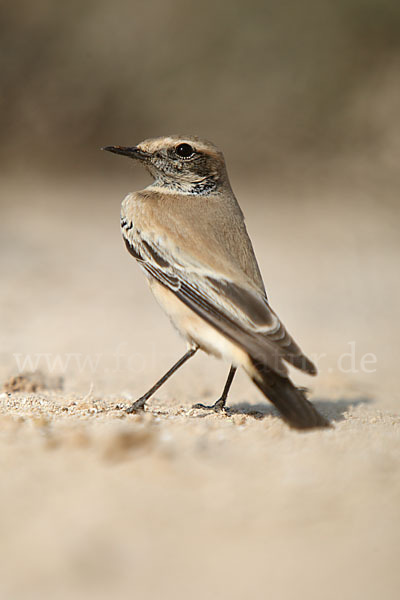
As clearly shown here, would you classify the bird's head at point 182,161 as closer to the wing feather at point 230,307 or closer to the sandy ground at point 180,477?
the wing feather at point 230,307

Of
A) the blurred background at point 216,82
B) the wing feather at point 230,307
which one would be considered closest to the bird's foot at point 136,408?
the wing feather at point 230,307

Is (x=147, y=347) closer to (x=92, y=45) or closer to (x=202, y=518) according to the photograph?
(x=202, y=518)

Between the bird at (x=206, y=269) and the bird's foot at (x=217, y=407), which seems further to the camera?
→ the bird's foot at (x=217, y=407)

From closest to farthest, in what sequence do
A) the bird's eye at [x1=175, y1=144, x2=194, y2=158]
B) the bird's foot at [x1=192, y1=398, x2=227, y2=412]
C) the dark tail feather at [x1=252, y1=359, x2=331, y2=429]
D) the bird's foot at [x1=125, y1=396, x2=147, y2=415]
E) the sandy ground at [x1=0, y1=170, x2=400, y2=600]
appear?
the sandy ground at [x1=0, y1=170, x2=400, y2=600] < the dark tail feather at [x1=252, y1=359, x2=331, y2=429] < the bird's foot at [x1=125, y1=396, x2=147, y2=415] < the bird's foot at [x1=192, y1=398, x2=227, y2=412] < the bird's eye at [x1=175, y1=144, x2=194, y2=158]

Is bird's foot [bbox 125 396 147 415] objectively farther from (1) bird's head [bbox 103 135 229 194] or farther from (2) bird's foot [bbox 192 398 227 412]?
(1) bird's head [bbox 103 135 229 194]

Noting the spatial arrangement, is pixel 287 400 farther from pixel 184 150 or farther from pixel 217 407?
pixel 184 150

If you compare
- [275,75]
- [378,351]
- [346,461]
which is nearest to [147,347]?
[378,351]

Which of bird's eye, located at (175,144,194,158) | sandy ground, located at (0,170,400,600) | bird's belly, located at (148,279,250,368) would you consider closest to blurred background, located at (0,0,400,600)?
sandy ground, located at (0,170,400,600)

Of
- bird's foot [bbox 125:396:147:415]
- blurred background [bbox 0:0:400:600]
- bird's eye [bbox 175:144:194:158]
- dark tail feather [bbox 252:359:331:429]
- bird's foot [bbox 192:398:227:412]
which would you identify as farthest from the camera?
bird's eye [bbox 175:144:194:158]
